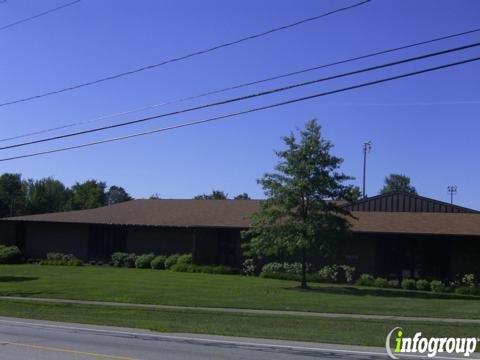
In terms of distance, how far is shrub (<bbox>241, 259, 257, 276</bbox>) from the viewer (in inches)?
1499

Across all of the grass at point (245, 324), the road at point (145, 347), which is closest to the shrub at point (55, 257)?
the grass at point (245, 324)

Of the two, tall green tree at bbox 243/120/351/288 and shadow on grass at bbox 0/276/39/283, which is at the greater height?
tall green tree at bbox 243/120/351/288

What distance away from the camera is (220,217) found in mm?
41969

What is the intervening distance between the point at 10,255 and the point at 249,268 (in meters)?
16.9

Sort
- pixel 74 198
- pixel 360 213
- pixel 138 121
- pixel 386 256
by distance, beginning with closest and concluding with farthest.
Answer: pixel 138 121, pixel 386 256, pixel 360 213, pixel 74 198

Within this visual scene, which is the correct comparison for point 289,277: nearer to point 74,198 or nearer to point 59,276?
point 59,276

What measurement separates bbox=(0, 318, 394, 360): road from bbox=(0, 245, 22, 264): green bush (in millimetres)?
30451

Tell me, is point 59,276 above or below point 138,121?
below

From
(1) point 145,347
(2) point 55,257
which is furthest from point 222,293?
(2) point 55,257

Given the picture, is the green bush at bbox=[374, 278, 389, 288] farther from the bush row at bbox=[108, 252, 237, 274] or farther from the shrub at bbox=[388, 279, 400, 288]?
the bush row at bbox=[108, 252, 237, 274]

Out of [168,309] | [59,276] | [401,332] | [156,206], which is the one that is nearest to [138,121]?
[168,309]

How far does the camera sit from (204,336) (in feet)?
49.7

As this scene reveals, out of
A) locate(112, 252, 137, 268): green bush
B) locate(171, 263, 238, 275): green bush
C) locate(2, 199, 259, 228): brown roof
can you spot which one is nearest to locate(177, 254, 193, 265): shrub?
locate(171, 263, 238, 275): green bush

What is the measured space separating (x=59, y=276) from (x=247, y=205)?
1510cm
